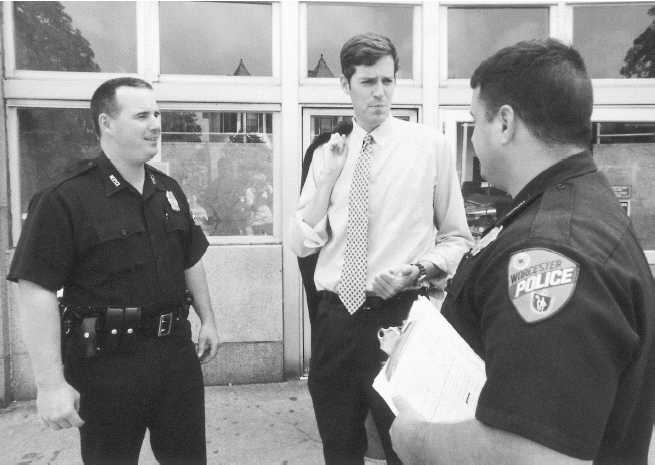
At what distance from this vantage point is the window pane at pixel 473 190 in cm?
428

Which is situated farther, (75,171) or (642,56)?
(642,56)

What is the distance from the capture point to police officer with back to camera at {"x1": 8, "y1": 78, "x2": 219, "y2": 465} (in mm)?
2043

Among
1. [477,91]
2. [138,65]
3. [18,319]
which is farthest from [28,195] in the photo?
[477,91]

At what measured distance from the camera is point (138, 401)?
2.19 m

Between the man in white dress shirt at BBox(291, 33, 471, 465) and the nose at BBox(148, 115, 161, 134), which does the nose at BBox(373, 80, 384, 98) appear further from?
the nose at BBox(148, 115, 161, 134)

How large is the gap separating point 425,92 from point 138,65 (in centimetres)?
214

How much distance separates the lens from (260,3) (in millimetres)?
4180

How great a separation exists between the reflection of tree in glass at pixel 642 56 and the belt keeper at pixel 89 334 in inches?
165

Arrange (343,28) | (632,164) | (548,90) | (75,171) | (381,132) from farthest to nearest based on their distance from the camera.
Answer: (632,164) < (343,28) < (381,132) < (75,171) < (548,90)

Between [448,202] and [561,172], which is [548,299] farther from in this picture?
[448,202]

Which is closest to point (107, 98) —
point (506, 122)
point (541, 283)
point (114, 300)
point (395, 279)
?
point (114, 300)

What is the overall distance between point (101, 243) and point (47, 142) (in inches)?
93.6

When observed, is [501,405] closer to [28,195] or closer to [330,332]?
[330,332]

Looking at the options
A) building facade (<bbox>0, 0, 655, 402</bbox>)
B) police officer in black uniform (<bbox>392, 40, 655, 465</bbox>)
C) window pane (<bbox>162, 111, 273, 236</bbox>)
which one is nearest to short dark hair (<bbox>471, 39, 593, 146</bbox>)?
police officer in black uniform (<bbox>392, 40, 655, 465</bbox>)
